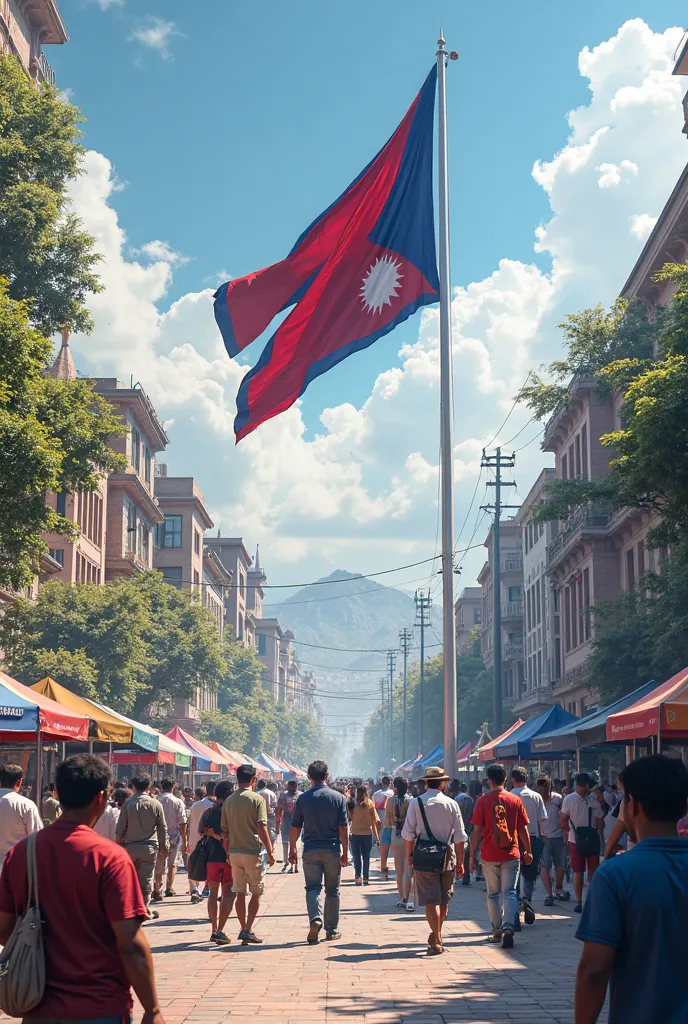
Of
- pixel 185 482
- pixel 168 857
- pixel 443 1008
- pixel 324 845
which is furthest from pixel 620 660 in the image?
pixel 185 482

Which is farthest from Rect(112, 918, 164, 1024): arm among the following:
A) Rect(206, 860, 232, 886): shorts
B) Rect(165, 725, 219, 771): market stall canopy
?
Rect(165, 725, 219, 771): market stall canopy

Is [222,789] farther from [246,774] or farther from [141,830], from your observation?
[246,774]

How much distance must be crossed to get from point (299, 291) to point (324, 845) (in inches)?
366

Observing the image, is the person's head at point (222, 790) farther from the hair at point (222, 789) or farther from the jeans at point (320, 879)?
the jeans at point (320, 879)

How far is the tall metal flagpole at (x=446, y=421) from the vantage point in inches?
803

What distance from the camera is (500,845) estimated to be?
13508mm

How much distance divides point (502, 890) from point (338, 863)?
1.76 meters

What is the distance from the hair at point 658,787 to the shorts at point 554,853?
49.5 feet

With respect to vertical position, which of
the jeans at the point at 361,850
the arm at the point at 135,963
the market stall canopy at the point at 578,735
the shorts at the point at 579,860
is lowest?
the jeans at the point at 361,850

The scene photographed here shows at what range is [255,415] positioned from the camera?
19.5 meters

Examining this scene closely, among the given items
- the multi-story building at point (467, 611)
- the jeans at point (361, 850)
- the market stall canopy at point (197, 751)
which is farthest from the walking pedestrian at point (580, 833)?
the multi-story building at point (467, 611)

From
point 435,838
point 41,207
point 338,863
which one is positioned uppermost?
point 41,207

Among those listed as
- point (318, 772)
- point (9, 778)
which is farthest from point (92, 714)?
point (9, 778)

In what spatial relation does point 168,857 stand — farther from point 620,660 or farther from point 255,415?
point 620,660
